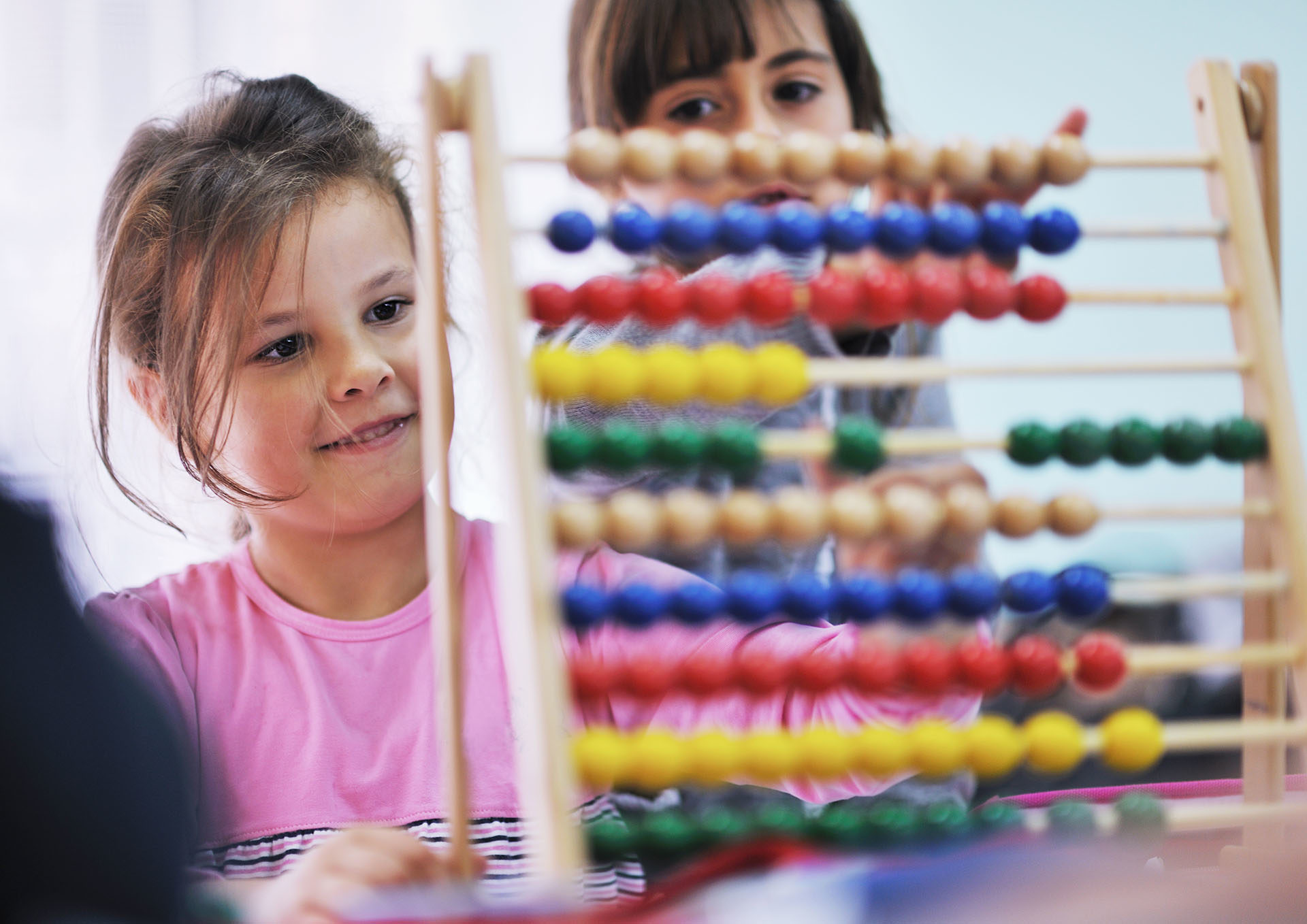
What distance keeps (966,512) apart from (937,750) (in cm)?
13

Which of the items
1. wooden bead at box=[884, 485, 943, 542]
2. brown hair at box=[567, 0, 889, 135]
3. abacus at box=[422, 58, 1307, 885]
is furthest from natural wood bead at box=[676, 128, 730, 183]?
brown hair at box=[567, 0, 889, 135]

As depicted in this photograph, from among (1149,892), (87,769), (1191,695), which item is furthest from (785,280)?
(1191,695)

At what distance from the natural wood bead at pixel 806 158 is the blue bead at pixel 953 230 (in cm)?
7

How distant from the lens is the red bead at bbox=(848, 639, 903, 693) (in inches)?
21.8

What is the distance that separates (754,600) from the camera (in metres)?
0.58

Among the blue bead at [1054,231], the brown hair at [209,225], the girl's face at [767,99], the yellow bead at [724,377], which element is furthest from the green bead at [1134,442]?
the brown hair at [209,225]

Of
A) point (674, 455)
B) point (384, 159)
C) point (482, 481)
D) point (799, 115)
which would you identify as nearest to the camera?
point (674, 455)

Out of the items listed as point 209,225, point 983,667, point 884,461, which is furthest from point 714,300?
point 209,225

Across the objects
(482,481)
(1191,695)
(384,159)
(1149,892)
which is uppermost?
(384,159)

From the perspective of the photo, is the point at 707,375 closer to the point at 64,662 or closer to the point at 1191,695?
the point at 64,662

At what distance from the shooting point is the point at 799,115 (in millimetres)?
1022

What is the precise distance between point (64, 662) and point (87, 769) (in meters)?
0.06

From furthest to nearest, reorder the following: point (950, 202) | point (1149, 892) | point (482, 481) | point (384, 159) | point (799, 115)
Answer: point (482, 481) < point (799, 115) < point (384, 159) < point (950, 202) < point (1149, 892)

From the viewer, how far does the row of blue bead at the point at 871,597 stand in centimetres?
57
